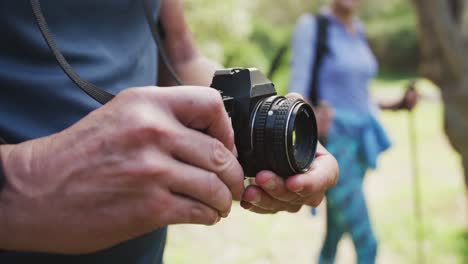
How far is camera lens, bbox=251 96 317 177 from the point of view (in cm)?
95

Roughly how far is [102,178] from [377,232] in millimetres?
4642

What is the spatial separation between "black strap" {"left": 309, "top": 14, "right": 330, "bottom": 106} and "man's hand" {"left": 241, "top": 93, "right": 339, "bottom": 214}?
2.12 m

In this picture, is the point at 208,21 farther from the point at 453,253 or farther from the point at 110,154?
the point at 110,154

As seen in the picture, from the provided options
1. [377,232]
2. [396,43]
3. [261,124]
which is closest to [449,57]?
[377,232]

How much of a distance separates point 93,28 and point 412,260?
381 centimetres

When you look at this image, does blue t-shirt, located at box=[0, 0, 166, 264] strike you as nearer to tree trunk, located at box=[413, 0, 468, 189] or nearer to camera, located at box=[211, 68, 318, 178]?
camera, located at box=[211, 68, 318, 178]

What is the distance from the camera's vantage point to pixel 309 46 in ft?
10.2

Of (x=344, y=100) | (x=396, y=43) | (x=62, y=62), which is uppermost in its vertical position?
(x=62, y=62)

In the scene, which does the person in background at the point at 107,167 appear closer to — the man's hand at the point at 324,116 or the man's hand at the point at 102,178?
the man's hand at the point at 102,178

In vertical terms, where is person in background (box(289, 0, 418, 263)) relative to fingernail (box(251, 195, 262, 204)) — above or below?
below

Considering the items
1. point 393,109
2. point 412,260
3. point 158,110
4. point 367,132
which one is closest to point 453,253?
point 412,260

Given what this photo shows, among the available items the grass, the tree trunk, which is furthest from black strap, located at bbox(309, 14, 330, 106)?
the grass

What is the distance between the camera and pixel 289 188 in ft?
3.15

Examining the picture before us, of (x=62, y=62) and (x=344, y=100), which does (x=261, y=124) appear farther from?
(x=344, y=100)
